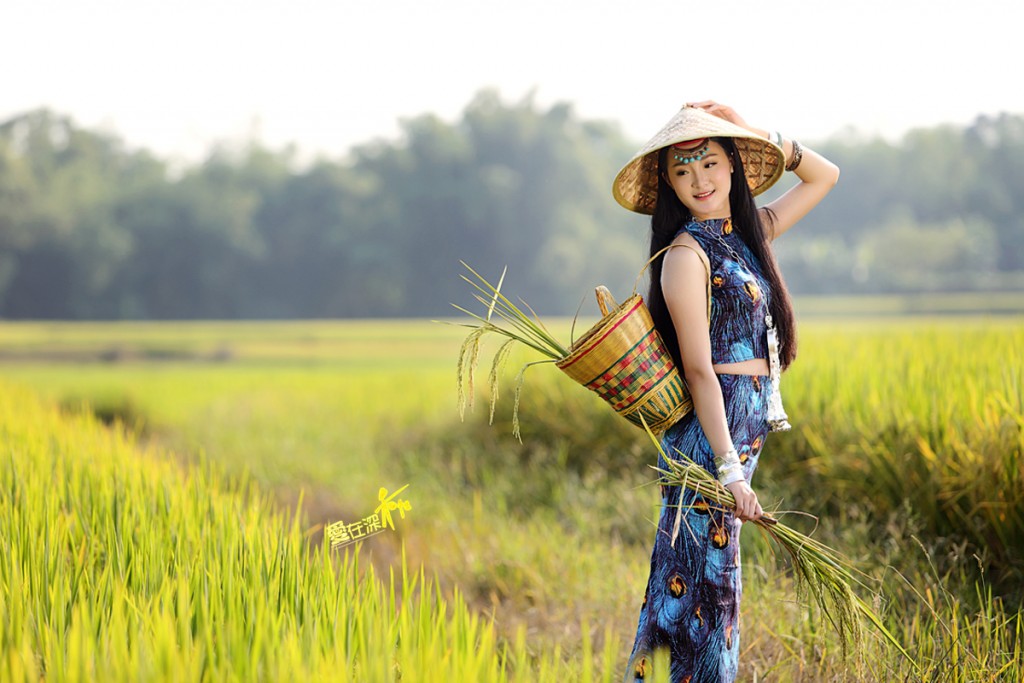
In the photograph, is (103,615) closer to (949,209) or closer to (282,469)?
(282,469)

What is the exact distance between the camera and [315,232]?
26859 millimetres

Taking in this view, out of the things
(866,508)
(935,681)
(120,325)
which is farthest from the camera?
(120,325)

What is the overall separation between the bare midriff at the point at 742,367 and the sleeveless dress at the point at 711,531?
12 mm

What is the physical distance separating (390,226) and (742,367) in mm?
25179

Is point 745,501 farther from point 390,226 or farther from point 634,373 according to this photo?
point 390,226

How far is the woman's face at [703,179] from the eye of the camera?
218 centimetres

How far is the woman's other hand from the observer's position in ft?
6.64

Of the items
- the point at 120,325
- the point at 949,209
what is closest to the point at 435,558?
the point at 120,325

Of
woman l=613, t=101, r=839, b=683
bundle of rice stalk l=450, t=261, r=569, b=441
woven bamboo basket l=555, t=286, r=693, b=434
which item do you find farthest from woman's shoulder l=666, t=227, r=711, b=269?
bundle of rice stalk l=450, t=261, r=569, b=441

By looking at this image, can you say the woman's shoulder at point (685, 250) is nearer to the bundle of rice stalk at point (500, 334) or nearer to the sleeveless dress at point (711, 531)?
the sleeveless dress at point (711, 531)

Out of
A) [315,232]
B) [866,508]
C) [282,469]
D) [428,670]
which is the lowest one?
[282,469]

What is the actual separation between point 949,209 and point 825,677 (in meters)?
27.7

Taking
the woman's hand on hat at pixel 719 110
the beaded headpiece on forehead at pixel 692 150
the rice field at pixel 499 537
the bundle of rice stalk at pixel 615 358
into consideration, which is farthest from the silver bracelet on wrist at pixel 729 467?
the woman's hand on hat at pixel 719 110

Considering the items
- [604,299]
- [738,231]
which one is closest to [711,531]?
[604,299]
